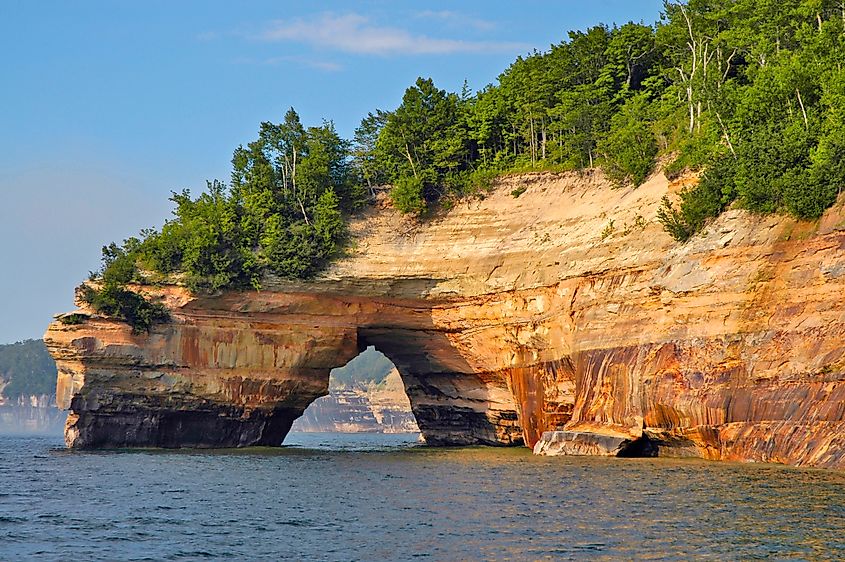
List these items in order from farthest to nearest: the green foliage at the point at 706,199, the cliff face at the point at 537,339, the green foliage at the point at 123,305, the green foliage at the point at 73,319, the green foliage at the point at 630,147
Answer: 1. the green foliage at the point at 123,305
2. the green foliage at the point at 73,319
3. the green foliage at the point at 630,147
4. the green foliage at the point at 706,199
5. the cliff face at the point at 537,339

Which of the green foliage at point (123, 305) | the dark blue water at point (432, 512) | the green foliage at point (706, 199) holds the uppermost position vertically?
the green foliage at point (706, 199)

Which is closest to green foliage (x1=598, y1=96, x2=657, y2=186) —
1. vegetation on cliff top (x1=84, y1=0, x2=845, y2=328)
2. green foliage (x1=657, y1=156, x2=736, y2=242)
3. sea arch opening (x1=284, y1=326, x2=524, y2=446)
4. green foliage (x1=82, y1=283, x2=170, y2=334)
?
vegetation on cliff top (x1=84, y1=0, x2=845, y2=328)

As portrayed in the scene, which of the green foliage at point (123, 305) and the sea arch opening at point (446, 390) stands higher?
the green foliage at point (123, 305)

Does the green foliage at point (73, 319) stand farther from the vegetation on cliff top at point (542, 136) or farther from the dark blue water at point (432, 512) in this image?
the dark blue water at point (432, 512)

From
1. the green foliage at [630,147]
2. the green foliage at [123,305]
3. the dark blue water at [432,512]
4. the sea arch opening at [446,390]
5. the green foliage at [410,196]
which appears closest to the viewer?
the dark blue water at [432,512]

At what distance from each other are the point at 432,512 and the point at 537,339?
2599cm

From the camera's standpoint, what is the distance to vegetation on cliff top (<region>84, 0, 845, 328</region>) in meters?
46.1

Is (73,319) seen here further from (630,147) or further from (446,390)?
(630,147)

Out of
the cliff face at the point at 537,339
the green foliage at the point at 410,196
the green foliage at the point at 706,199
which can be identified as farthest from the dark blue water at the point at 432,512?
the green foliage at the point at 410,196

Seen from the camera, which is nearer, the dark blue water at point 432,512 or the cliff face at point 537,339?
the dark blue water at point 432,512

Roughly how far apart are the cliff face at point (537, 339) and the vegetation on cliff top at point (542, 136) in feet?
5.55

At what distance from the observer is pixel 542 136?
201 feet

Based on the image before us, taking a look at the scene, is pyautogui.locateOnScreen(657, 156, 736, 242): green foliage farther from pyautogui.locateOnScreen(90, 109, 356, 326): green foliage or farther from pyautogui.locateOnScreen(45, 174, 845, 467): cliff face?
pyautogui.locateOnScreen(90, 109, 356, 326): green foliage

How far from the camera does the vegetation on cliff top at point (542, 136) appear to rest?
46094 mm
